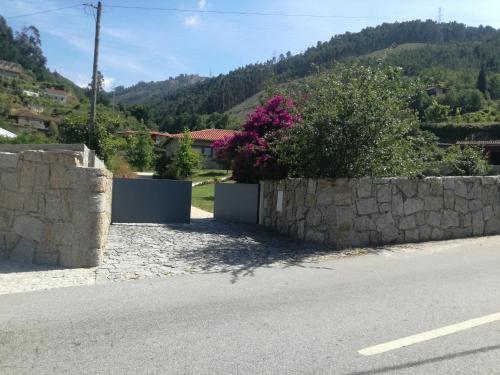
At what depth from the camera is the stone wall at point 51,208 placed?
26.7 feet

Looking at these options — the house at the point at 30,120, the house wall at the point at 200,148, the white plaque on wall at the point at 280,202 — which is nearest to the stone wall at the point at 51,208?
the white plaque on wall at the point at 280,202

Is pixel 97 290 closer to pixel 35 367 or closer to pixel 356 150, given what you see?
pixel 35 367

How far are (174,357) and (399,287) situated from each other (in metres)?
3.92

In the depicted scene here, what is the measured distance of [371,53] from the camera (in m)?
126

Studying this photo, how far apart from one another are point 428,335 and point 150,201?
10271 millimetres

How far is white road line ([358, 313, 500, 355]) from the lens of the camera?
173 inches

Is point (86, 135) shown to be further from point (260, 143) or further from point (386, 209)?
point (386, 209)

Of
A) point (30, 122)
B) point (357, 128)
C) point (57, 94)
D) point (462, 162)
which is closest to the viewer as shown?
point (357, 128)

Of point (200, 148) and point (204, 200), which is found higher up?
point (200, 148)

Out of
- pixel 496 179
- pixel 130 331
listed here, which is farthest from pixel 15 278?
pixel 496 179

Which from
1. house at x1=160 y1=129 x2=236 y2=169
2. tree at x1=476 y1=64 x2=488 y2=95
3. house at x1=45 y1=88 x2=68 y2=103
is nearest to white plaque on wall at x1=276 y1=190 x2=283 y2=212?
house at x1=160 y1=129 x2=236 y2=169

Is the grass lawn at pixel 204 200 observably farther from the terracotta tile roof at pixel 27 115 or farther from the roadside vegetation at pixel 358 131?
the terracotta tile roof at pixel 27 115

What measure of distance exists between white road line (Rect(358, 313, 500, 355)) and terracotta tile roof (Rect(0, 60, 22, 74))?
13111cm

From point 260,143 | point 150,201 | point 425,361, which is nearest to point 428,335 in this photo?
point 425,361
